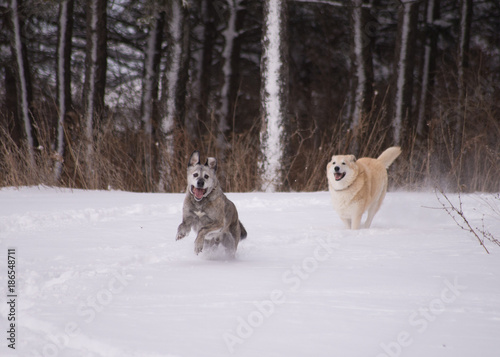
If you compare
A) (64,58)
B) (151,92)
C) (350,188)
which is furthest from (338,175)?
(64,58)

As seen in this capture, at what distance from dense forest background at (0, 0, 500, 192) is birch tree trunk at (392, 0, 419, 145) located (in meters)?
0.03

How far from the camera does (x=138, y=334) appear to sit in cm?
253

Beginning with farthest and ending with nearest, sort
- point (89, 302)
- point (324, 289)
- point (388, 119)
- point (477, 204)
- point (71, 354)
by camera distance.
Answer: point (388, 119)
point (477, 204)
point (324, 289)
point (89, 302)
point (71, 354)

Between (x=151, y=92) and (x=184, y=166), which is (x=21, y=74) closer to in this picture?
(x=151, y=92)

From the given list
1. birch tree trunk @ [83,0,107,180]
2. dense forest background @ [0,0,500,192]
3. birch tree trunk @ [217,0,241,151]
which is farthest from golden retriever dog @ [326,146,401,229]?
birch tree trunk @ [83,0,107,180]

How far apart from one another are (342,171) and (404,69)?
239 inches

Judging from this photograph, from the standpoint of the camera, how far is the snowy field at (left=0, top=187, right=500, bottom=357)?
95.7 inches

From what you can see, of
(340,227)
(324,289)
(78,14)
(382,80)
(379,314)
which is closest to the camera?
(379,314)

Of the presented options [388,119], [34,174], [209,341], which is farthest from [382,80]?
[209,341]

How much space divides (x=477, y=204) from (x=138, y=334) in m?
6.27

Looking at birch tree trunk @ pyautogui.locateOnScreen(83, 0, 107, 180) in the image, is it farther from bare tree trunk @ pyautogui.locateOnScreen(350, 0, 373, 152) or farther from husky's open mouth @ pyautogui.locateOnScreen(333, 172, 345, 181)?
husky's open mouth @ pyautogui.locateOnScreen(333, 172, 345, 181)

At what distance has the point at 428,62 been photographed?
625 inches

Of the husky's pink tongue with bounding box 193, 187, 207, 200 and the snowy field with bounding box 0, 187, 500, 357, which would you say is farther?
the husky's pink tongue with bounding box 193, 187, 207, 200

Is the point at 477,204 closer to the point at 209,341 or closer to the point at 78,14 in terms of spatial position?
the point at 209,341
